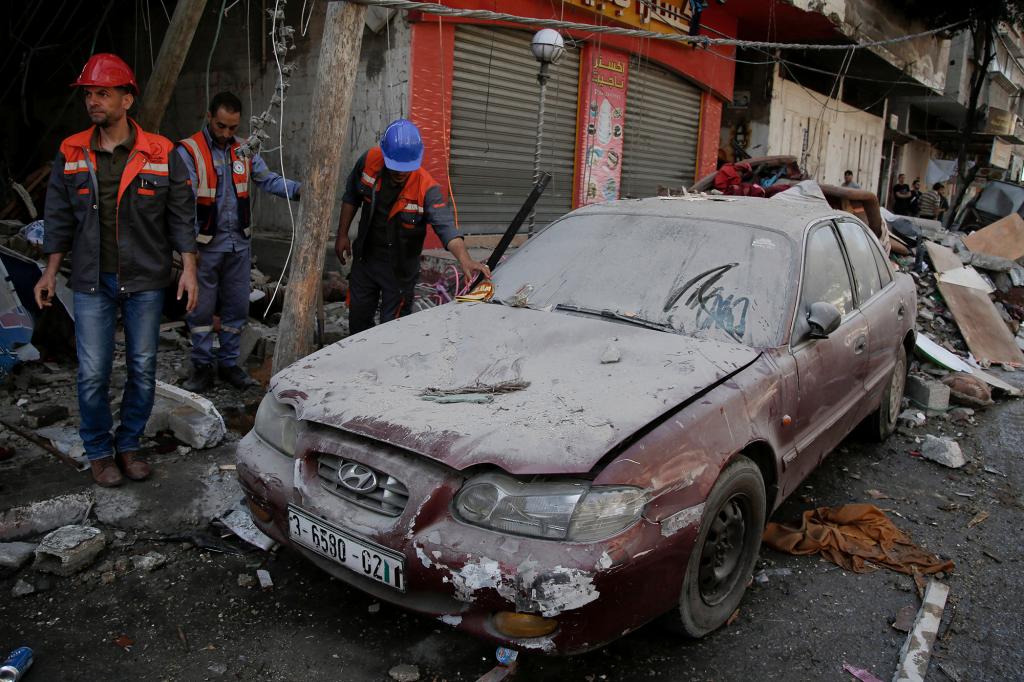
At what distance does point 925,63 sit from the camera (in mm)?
17109

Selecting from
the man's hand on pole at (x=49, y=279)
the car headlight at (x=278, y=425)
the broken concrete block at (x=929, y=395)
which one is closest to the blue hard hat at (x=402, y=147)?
the man's hand on pole at (x=49, y=279)

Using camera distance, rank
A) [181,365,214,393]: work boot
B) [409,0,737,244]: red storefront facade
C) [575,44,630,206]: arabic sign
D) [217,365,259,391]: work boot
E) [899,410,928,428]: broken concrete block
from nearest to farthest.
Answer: [181,365,214,393]: work boot < [217,365,259,391]: work boot < [899,410,928,428]: broken concrete block < [409,0,737,244]: red storefront facade < [575,44,630,206]: arabic sign

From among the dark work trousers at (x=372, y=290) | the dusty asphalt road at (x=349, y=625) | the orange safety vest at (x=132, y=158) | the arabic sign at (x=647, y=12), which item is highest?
the arabic sign at (x=647, y=12)

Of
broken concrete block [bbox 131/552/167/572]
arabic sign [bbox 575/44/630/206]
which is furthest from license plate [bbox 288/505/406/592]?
arabic sign [bbox 575/44/630/206]

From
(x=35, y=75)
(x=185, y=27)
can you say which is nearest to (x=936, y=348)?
(x=185, y=27)

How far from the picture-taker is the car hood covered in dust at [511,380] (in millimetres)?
2262

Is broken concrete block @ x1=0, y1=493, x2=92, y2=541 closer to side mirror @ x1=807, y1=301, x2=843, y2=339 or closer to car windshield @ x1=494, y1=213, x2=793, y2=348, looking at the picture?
car windshield @ x1=494, y1=213, x2=793, y2=348

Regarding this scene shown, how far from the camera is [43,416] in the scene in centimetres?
430

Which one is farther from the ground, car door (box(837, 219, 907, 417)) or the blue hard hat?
the blue hard hat

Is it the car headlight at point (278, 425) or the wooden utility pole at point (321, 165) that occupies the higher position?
the wooden utility pole at point (321, 165)

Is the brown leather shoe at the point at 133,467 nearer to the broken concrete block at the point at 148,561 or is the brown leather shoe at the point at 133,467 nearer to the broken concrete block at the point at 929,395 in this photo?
the broken concrete block at the point at 148,561

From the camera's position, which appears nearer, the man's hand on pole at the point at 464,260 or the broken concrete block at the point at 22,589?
the broken concrete block at the point at 22,589

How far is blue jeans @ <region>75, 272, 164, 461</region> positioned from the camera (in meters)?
3.40

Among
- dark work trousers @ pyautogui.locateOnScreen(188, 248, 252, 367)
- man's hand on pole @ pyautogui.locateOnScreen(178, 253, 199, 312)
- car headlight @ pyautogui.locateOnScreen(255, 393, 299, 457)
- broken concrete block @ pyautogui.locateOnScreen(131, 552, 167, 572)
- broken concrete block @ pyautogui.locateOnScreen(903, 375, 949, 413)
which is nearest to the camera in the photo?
car headlight @ pyautogui.locateOnScreen(255, 393, 299, 457)
